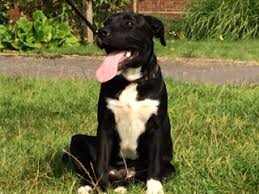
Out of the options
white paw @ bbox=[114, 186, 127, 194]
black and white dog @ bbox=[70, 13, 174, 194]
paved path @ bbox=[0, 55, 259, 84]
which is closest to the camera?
black and white dog @ bbox=[70, 13, 174, 194]

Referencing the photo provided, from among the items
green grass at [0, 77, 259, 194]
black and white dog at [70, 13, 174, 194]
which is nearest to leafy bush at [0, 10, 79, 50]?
green grass at [0, 77, 259, 194]

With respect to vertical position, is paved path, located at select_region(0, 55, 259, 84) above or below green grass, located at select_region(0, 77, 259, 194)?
below

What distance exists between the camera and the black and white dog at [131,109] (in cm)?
426

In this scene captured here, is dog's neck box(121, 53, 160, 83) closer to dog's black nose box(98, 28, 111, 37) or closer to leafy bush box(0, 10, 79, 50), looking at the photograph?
dog's black nose box(98, 28, 111, 37)

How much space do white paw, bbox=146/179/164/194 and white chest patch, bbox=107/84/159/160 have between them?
11.9 inches

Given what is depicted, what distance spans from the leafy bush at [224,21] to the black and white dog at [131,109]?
11.1m

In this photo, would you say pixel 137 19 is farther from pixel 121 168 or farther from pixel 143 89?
pixel 121 168

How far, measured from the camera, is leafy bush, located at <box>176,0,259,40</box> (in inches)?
606

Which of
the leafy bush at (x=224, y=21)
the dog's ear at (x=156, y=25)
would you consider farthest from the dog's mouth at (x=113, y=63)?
the leafy bush at (x=224, y=21)

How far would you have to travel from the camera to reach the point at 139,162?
4594 millimetres

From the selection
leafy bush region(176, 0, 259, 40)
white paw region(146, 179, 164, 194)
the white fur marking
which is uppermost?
the white fur marking

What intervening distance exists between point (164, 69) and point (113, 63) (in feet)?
21.5

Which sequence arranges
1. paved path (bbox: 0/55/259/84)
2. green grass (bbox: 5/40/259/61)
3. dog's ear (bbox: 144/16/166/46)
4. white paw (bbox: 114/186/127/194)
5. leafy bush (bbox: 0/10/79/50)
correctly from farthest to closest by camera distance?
1. leafy bush (bbox: 0/10/79/50)
2. green grass (bbox: 5/40/259/61)
3. paved path (bbox: 0/55/259/84)
4. dog's ear (bbox: 144/16/166/46)
5. white paw (bbox: 114/186/127/194)

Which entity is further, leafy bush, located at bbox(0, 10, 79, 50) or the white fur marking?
leafy bush, located at bbox(0, 10, 79, 50)
